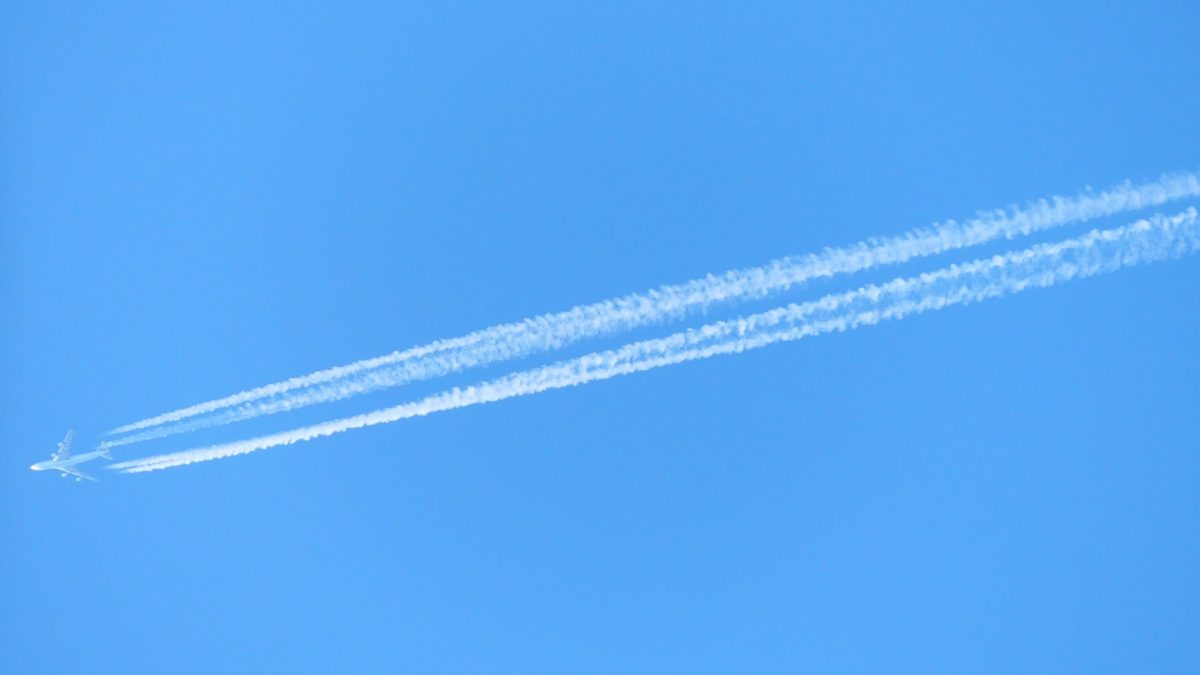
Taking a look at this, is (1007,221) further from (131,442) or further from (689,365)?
(131,442)

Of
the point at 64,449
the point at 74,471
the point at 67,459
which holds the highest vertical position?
the point at 64,449

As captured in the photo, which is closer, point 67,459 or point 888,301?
point 888,301

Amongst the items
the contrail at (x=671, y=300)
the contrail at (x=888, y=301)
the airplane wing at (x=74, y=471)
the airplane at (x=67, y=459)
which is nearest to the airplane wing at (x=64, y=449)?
the airplane at (x=67, y=459)

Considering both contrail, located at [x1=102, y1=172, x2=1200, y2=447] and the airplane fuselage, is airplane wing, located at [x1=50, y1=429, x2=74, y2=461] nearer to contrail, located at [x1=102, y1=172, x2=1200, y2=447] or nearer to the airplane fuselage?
the airplane fuselage

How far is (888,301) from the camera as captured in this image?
7473 mm

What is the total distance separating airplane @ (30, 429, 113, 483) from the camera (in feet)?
31.1

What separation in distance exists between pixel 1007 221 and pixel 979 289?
2.15ft

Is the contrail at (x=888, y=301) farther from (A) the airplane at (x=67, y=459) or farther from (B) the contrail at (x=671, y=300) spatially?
(A) the airplane at (x=67, y=459)

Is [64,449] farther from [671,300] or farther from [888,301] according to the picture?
[888,301]

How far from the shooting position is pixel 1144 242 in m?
7.16

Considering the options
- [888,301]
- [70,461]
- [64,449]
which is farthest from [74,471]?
[888,301]

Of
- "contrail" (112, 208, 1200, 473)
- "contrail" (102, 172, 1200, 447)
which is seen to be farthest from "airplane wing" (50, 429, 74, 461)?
"contrail" (112, 208, 1200, 473)

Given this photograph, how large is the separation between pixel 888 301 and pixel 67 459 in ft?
29.3

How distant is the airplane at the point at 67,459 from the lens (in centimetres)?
948
